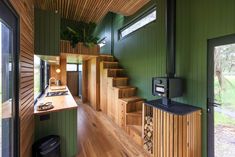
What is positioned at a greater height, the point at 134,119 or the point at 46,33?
the point at 46,33

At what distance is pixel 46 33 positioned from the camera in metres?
2.27

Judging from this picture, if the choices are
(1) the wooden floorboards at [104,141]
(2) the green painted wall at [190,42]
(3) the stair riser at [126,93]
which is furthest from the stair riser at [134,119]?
(3) the stair riser at [126,93]

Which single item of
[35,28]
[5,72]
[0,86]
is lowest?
[0,86]

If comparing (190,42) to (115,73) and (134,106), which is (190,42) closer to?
(134,106)

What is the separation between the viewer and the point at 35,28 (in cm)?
216

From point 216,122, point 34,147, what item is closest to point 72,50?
point 34,147

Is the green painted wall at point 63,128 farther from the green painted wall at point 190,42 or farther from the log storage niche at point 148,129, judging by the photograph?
the green painted wall at point 190,42

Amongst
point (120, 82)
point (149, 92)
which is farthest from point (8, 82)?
point (120, 82)

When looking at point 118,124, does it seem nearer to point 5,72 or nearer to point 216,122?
point 216,122

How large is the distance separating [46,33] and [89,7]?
3.08m

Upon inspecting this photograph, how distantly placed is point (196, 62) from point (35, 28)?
2652 mm

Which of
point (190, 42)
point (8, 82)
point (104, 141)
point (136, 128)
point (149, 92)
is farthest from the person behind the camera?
point (149, 92)

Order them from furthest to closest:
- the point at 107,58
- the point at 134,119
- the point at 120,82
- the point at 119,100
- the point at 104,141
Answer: the point at 107,58
the point at 120,82
the point at 119,100
the point at 134,119
the point at 104,141

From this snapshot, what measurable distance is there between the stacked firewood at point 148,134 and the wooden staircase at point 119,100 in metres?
0.21
